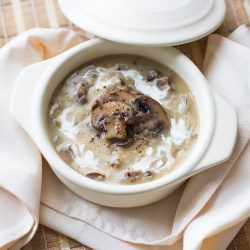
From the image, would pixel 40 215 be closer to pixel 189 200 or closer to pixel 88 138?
pixel 88 138

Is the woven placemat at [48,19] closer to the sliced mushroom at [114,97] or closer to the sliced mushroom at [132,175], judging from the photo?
the sliced mushroom at [114,97]

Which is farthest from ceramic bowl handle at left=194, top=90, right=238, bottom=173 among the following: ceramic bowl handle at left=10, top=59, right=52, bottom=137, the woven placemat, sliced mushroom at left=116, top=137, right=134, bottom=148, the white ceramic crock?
ceramic bowl handle at left=10, top=59, right=52, bottom=137

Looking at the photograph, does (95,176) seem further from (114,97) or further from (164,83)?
(164,83)

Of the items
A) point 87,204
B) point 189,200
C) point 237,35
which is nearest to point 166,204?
point 189,200

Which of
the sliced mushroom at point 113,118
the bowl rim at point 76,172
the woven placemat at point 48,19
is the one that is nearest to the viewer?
the bowl rim at point 76,172

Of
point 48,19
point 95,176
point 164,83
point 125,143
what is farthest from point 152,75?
point 48,19

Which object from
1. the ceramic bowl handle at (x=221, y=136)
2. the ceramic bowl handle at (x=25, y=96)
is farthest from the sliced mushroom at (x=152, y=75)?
the ceramic bowl handle at (x=25, y=96)

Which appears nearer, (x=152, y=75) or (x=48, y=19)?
(x=152, y=75)
